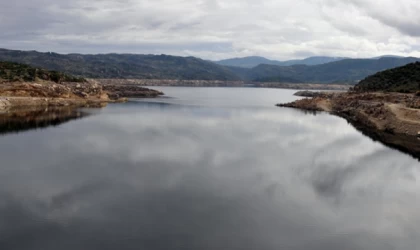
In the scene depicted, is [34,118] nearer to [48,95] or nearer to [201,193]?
[48,95]

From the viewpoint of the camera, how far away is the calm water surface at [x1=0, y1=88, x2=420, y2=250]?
16.1 meters

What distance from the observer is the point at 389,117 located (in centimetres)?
5281

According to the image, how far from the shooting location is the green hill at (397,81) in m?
71.1

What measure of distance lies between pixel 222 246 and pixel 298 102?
80371 mm

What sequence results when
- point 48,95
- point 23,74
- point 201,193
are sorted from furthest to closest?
point 23,74, point 48,95, point 201,193

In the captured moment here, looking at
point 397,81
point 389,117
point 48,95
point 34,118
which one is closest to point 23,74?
point 48,95

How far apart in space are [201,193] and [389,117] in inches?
1547

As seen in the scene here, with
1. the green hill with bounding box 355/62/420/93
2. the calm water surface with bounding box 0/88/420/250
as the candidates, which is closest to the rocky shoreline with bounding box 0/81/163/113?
the calm water surface with bounding box 0/88/420/250

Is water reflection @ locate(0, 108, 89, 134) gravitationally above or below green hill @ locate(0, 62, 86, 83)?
below

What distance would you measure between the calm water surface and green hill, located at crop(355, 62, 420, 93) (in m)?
35.6

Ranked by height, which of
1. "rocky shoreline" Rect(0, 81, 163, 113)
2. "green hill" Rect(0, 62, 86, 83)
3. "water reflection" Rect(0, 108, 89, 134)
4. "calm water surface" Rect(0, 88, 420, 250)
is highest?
"green hill" Rect(0, 62, 86, 83)

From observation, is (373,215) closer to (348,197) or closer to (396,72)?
(348,197)

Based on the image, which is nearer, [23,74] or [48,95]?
[48,95]

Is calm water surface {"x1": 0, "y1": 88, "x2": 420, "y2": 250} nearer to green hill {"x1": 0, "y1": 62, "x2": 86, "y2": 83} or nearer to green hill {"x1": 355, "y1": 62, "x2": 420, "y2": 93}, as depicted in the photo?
green hill {"x1": 0, "y1": 62, "x2": 86, "y2": 83}
